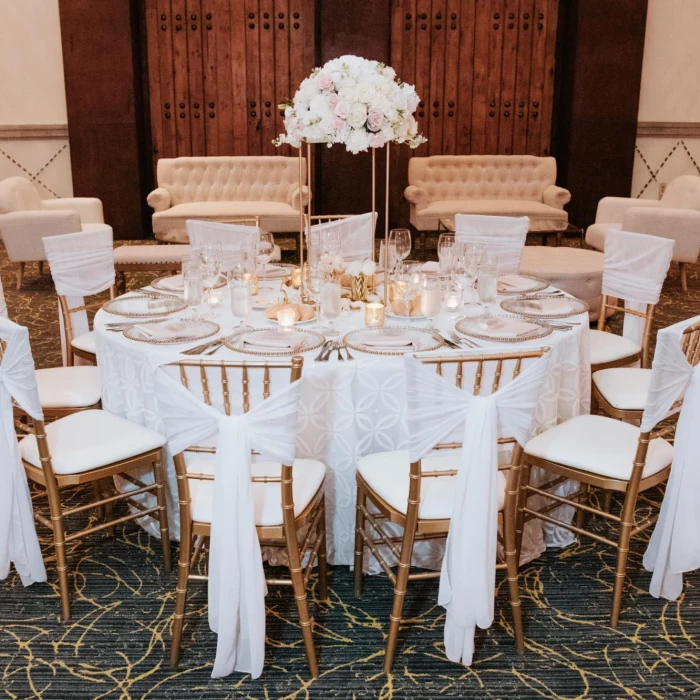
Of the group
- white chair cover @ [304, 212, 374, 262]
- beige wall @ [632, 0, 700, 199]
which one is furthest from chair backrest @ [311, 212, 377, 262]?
beige wall @ [632, 0, 700, 199]

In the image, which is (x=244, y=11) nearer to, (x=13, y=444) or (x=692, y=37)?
(x=692, y=37)

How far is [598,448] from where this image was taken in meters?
2.58

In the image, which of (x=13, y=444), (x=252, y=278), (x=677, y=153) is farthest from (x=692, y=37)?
(x=13, y=444)

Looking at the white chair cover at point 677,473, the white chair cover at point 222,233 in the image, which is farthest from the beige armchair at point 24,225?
the white chair cover at point 677,473

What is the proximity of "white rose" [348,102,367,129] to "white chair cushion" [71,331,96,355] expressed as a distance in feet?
4.88

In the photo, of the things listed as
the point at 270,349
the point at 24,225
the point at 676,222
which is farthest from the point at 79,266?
the point at 676,222

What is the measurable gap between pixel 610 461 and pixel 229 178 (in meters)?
6.49

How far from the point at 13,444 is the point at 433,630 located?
139 centimetres

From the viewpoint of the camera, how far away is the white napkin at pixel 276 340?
2.63m

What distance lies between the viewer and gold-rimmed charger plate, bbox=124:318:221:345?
2709mm

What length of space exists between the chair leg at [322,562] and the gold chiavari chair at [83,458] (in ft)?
1.79

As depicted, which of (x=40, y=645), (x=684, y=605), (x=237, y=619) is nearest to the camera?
(x=237, y=619)

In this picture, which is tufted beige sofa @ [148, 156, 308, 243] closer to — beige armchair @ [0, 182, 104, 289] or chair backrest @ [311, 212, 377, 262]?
beige armchair @ [0, 182, 104, 289]

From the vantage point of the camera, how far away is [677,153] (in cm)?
922
